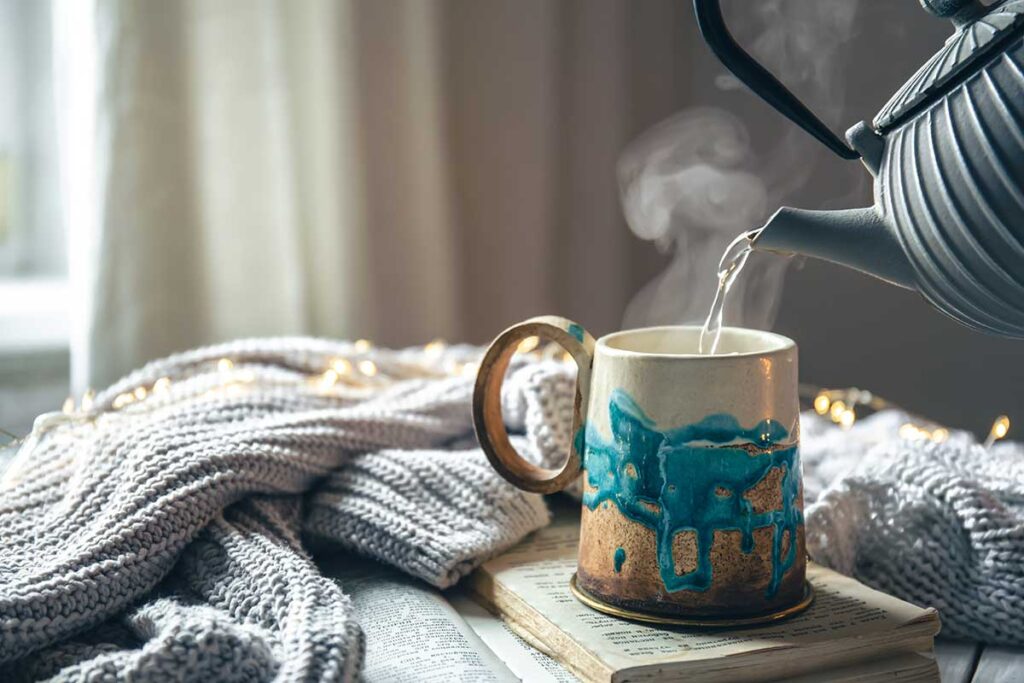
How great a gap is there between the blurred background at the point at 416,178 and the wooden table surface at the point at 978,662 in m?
0.43

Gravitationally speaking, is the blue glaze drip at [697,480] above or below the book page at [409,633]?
above

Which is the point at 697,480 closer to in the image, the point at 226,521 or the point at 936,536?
the point at 936,536

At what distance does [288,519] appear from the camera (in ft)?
2.46

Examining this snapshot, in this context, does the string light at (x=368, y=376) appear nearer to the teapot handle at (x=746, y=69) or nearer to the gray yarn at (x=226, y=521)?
the gray yarn at (x=226, y=521)

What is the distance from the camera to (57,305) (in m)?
1.39

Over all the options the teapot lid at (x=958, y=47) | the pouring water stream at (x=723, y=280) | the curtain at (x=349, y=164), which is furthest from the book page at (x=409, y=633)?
the curtain at (x=349, y=164)

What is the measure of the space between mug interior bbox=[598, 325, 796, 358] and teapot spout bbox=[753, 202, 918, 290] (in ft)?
0.27

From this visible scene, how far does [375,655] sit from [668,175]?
0.56 metres

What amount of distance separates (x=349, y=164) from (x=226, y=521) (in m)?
0.85

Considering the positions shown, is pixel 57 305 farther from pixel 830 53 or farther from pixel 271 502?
pixel 830 53

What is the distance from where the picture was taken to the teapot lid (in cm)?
51

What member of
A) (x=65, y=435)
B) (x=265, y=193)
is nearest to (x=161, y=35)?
(x=265, y=193)

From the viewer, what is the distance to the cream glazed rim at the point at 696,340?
609 mm

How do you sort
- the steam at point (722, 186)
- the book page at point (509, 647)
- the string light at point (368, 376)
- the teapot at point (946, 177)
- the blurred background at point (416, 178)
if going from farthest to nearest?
the blurred background at point (416, 178)
the steam at point (722, 186)
the string light at point (368, 376)
the book page at point (509, 647)
the teapot at point (946, 177)
